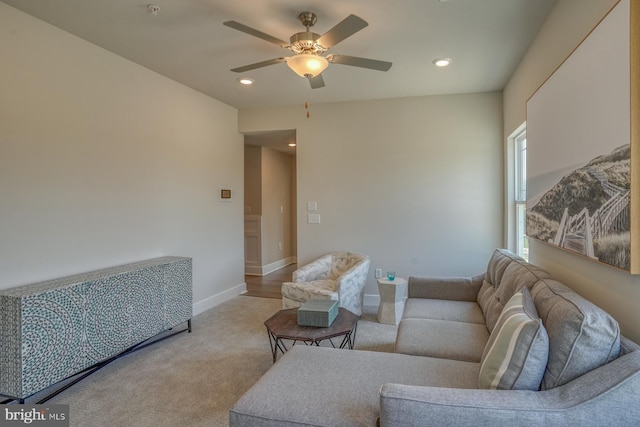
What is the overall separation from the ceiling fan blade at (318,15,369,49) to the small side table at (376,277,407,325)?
252cm

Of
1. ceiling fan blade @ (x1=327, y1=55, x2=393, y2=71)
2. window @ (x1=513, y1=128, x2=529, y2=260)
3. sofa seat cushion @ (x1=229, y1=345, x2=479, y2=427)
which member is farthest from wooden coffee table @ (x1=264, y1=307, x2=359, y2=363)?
window @ (x1=513, y1=128, x2=529, y2=260)

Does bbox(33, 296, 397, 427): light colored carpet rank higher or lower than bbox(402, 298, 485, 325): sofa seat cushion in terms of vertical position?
lower

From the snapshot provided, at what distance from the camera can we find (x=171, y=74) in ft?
12.0

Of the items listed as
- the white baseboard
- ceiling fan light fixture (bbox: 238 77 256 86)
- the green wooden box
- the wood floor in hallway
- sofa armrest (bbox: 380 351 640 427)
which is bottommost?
the wood floor in hallway

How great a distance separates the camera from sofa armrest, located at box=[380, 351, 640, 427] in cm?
113

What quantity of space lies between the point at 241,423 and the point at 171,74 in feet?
11.3

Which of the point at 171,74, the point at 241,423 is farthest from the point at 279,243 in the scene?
the point at 241,423

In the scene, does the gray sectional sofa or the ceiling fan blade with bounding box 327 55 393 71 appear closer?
the gray sectional sofa

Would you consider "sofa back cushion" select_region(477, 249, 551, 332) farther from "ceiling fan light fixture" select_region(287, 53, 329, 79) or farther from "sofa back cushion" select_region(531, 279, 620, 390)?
"ceiling fan light fixture" select_region(287, 53, 329, 79)

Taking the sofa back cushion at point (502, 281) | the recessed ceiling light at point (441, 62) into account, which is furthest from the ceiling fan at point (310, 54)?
the sofa back cushion at point (502, 281)

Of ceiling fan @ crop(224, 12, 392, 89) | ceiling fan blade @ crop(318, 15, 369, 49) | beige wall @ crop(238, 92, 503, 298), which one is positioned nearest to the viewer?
ceiling fan blade @ crop(318, 15, 369, 49)

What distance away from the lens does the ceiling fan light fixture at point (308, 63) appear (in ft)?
7.92

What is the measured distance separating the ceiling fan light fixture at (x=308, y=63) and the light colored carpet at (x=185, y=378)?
7.57 ft

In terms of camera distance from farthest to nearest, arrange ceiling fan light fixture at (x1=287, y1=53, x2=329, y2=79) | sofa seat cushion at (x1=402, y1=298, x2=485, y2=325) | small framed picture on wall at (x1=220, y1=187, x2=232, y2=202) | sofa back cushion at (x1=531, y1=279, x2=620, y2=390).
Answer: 1. small framed picture on wall at (x1=220, y1=187, x2=232, y2=202)
2. sofa seat cushion at (x1=402, y1=298, x2=485, y2=325)
3. ceiling fan light fixture at (x1=287, y1=53, x2=329, y2=79)
4. sofa back cushion at (x1=531, y1=279, x2=620, y2=390)
